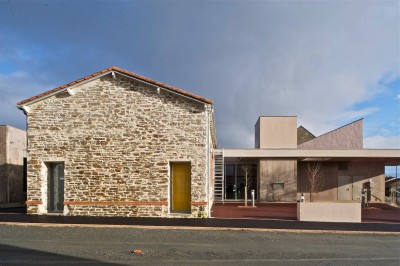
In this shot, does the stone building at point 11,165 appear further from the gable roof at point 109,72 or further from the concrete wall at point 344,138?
the concrete wall at point 344,138

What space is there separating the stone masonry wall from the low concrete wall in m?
4.05

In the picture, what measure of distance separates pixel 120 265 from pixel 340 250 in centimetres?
542

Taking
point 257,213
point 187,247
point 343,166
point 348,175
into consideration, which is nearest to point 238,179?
point 343,166

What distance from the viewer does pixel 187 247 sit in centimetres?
924

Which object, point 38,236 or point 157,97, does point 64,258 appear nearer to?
point 38,236

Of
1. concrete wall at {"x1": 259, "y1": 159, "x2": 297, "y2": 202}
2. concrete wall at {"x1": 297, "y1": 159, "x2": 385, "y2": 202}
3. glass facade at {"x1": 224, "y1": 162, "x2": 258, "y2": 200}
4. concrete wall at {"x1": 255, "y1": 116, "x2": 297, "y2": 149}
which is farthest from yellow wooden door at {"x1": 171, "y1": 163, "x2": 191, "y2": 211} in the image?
concrete wall at {"x1": 297, "y1": 159, "x2": 385, "y2": 202}

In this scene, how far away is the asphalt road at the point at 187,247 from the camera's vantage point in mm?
7832

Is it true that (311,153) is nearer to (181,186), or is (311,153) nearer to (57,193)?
(181,186)

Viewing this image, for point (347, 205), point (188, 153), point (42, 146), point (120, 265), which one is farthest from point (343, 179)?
point (120, 265)

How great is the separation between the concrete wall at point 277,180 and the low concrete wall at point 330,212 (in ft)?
32.5

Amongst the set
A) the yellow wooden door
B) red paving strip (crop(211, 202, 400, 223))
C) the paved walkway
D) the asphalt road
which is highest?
the yellow wooden door

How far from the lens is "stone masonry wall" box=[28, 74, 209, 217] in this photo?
14961 millimetres

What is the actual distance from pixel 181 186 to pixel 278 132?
41.0 ft

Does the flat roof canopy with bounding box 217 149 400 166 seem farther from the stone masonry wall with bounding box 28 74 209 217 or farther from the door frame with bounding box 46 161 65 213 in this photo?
the door frame with bounding box 46 161 65 213
